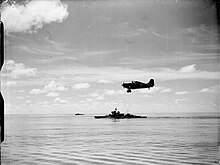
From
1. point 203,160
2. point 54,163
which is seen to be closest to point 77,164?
point 54,163

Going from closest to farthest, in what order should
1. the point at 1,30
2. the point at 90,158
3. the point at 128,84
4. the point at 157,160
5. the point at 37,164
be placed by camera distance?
the point at 1,30 → the point at 37,164 → the point at 157,160 → the point at 90,158 → the point at 128,84

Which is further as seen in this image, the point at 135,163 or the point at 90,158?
the point at 90,158

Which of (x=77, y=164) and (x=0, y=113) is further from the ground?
(x=0, y=113)

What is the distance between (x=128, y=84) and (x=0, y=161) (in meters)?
14.5

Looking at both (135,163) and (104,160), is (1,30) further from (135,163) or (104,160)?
(104,160)

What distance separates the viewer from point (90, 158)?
6270mm

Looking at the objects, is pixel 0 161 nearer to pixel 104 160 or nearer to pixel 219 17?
pixel 104 160

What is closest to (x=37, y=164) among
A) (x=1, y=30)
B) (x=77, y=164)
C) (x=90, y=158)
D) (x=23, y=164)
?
(x=23, y=164)

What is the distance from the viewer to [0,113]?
4.52ft

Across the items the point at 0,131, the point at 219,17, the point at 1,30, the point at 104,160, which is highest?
the point at 219,17

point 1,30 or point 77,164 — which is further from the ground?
point 1,30

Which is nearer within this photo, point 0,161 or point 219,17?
point 219,17

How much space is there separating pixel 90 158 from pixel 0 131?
5042 mm

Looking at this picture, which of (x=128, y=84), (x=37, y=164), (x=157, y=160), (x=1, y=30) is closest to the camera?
(x=1, y=30)
